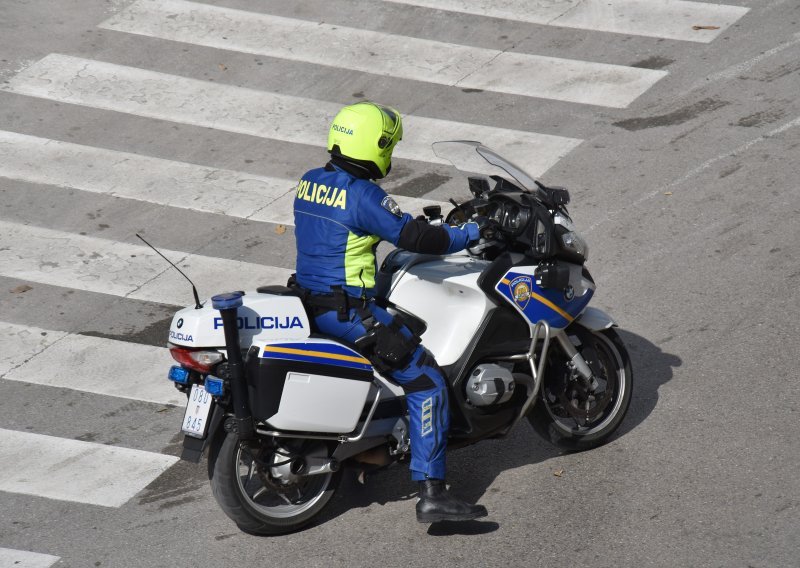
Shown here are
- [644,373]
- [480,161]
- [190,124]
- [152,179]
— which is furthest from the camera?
[190,124]

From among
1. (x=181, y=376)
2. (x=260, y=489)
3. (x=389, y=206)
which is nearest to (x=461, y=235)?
(x=389, y=206)

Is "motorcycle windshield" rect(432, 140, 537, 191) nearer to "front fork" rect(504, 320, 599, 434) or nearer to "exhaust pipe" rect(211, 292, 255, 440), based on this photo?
"front fork" rect(504, 320, 599, 434)

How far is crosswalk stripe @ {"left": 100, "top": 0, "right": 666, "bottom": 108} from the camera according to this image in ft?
36.4

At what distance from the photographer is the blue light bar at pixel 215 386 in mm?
5234

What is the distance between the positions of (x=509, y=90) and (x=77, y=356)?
521 cm

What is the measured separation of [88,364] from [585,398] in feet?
11.2

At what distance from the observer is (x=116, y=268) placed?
8836 mm

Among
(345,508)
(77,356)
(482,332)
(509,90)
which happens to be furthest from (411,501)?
(509,90)

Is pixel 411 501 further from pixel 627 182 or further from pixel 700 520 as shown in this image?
pixel 627 182

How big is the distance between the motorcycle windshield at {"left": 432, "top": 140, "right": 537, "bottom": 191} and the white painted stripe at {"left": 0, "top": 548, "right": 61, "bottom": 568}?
2892mm

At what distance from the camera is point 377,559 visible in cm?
554

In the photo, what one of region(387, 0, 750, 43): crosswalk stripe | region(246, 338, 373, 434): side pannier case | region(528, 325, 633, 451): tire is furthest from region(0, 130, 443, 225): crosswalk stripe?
region(246, 338, 373, 434): side pannier case

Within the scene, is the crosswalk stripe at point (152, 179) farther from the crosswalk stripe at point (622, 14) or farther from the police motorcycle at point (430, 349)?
the crosswalk stripe at point (622, 14)

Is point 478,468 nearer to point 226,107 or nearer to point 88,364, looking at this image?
point 88,364
